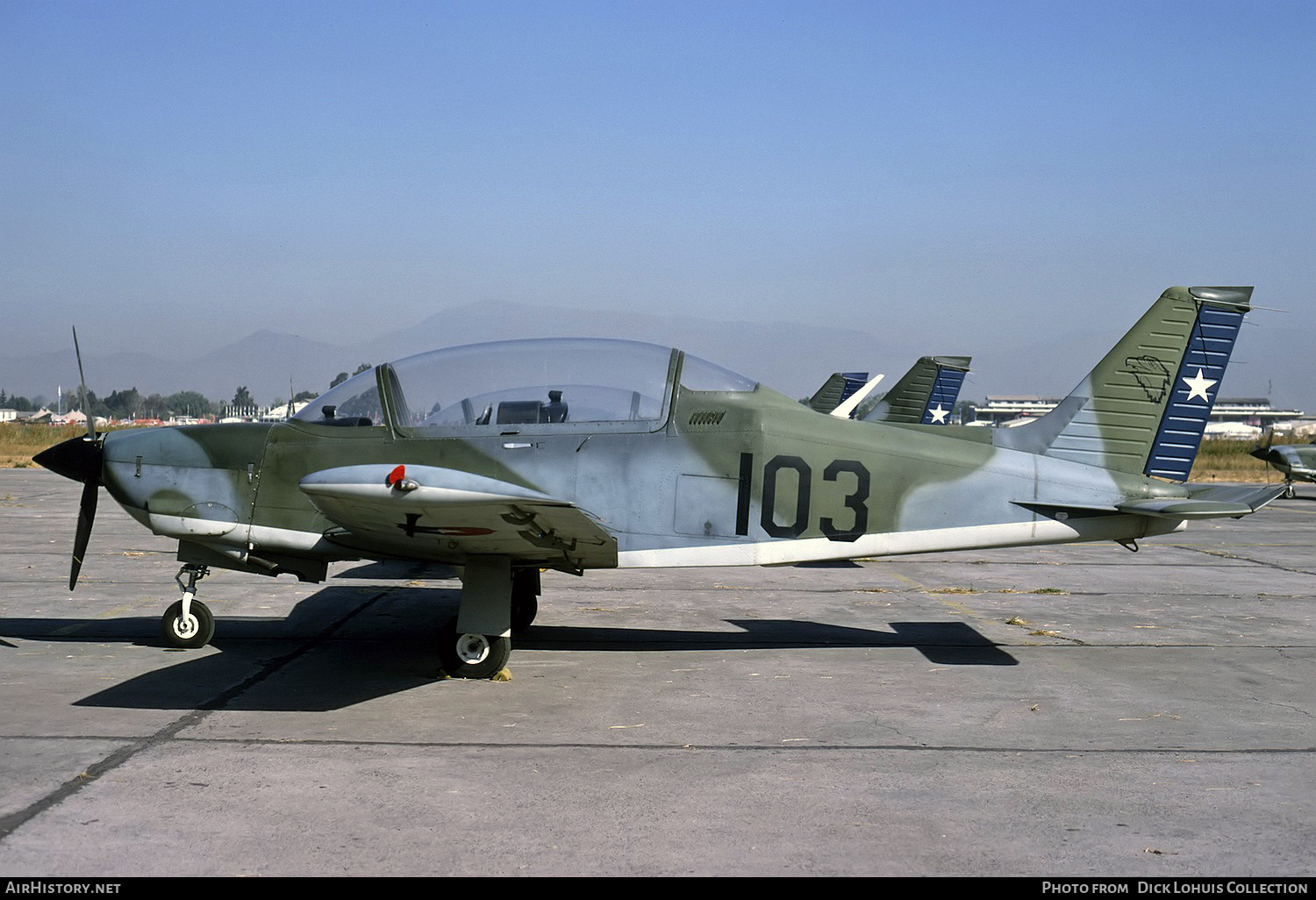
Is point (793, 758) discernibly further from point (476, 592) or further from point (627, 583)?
point (627, 583)

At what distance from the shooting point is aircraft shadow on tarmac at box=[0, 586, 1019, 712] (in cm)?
656

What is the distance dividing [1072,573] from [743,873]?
10755mm

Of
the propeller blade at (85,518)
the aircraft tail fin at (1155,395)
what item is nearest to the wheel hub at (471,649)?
the propeller blade at (85,518)

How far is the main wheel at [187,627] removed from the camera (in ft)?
25.5

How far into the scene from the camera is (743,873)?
3822 mm

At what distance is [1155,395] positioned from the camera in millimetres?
8094

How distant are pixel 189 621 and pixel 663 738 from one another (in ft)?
13.5

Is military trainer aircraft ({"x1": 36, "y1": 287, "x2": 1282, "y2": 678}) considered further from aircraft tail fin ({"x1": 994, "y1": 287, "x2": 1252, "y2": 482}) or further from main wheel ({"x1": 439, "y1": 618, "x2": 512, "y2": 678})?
aircraft tail fin ({"x1": 994, "y1": 287, "x2": 1252, "y2": 482})

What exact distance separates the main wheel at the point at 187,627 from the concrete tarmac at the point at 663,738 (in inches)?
5.6

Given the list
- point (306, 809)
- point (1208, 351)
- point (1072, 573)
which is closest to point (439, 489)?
point (306, 809)

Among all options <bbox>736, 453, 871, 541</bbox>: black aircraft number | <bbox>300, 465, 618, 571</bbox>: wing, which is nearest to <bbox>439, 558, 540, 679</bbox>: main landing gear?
<bbox>300, 465, 618, 571</bbox>: wing

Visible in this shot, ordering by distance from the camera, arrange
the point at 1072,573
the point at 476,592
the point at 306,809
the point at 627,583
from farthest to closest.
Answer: the point at 1072,573 → the point at 627,583 → the point at 476,592 → the point at 306,809

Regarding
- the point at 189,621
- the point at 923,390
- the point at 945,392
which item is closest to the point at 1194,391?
the point at 189,621

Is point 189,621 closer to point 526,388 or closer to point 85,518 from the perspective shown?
point 85,518
